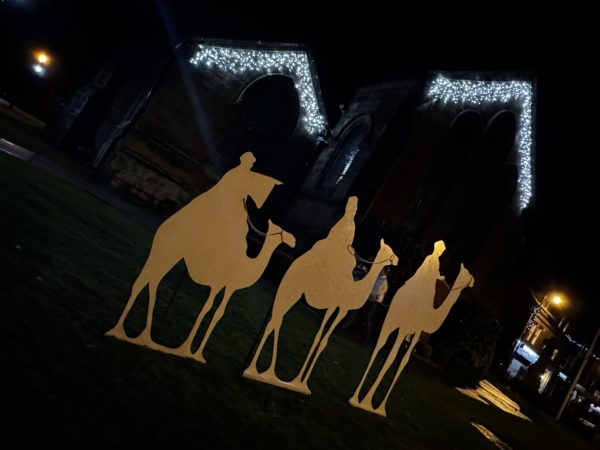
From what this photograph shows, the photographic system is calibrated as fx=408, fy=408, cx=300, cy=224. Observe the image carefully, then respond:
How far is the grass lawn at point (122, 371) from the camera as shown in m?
2.46

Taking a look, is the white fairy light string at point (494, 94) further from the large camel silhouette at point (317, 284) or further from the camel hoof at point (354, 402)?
the camel hoof at point (354, 402)

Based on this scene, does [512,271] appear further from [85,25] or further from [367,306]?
[85,25]

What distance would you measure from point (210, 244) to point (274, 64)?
13115 mm

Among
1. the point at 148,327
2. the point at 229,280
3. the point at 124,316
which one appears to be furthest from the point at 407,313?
the point at 124,316

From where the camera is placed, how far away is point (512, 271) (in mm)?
18875

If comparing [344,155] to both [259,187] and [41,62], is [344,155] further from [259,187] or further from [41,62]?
[41,62]

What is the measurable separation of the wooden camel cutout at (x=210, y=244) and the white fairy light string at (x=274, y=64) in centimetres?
1197

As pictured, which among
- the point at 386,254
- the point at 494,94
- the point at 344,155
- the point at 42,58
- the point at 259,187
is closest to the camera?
the point at 259,187

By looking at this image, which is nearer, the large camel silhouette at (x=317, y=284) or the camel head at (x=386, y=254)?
the large camel silhouette at (x=317, y=284)

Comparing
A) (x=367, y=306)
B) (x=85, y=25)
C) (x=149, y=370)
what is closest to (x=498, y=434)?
(x=367, y=306)

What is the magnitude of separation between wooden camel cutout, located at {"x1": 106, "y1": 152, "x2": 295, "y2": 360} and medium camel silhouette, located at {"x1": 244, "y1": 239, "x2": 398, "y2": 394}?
497 millimetres

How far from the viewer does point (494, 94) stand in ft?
47.9

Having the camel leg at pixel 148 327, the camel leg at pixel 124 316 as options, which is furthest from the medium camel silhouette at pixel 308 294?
the camel leg at pixel 124 316

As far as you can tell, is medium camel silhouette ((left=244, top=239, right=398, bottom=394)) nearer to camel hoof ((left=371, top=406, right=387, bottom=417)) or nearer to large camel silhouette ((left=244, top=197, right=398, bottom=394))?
large camel silhouette ((left=244, top=197, right=398, bottom=394))
